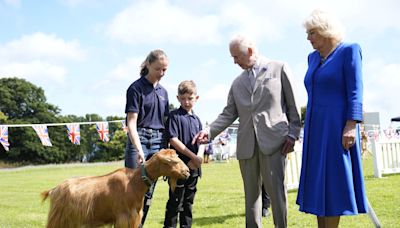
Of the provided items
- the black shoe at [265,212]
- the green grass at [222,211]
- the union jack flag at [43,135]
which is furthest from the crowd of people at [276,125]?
the union jack flag at [43,135]

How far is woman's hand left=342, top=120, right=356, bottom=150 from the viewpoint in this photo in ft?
11.8

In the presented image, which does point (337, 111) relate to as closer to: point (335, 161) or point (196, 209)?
point (335, 161)

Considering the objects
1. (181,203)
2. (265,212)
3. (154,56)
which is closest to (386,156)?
(265,212)

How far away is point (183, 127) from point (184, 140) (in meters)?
0.16

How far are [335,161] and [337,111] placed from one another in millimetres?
411

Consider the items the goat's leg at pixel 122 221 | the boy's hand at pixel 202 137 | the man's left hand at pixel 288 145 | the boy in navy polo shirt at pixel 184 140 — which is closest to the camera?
the man's left hand at pixel 288 145

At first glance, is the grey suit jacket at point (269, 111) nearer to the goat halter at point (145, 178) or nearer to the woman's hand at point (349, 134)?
the woman's hand at point (349, 134)

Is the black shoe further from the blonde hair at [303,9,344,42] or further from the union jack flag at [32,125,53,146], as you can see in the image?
the union jack flag at [32,125,53,146]

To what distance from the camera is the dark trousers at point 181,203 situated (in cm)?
533

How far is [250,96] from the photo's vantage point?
436 centimetres

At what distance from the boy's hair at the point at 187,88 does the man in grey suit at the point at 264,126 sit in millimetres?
1016

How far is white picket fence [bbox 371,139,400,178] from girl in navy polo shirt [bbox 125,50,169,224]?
10.8 m

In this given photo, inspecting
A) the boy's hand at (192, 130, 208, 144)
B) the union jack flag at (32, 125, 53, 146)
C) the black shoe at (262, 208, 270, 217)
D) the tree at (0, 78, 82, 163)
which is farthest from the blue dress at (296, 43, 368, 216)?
the tree at (0, 78, 82, 163)

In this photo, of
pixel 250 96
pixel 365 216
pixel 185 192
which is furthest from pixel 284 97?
pixel 365 216
